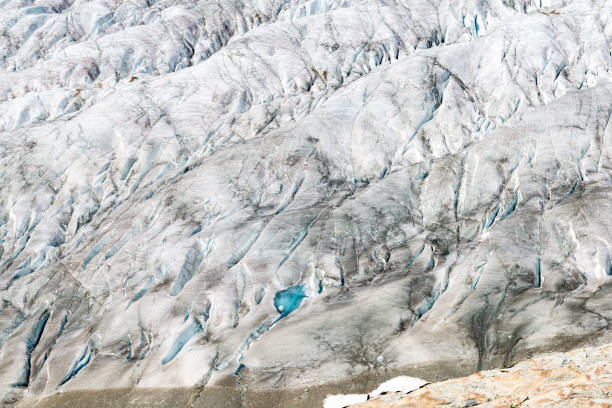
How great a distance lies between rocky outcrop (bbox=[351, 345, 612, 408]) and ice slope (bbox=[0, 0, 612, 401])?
4.80m

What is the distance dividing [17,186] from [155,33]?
18079 millimetres

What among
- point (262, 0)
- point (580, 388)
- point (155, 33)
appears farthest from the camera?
point (262, 0)

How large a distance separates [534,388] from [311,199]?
15950 mm

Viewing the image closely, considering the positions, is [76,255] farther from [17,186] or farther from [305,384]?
[305,384]

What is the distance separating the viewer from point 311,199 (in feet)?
89.1

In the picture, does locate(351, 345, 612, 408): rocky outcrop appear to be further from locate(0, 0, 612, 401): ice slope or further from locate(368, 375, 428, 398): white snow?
locate(0, 0, 612, 401): ice slope

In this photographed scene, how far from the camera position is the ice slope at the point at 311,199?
2142 centimetres

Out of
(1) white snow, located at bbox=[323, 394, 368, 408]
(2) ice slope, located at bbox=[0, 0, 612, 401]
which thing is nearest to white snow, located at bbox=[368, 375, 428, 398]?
(1) white snow, located at bbox=[323, 394, 368, 408]

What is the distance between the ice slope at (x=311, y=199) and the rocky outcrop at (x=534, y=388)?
4800 millimetres

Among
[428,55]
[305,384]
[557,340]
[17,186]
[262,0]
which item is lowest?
[305,384]

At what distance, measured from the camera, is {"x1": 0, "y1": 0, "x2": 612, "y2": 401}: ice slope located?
21422 millimetres

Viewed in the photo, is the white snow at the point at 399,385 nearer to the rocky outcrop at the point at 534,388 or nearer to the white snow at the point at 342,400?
the white snow at the point at 342,400

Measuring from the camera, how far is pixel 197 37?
41.4m

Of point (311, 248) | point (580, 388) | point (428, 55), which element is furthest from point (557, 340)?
point (428, 55)
